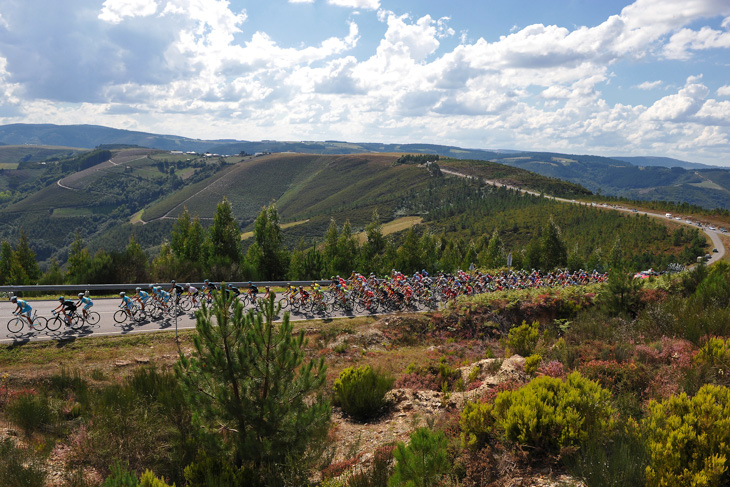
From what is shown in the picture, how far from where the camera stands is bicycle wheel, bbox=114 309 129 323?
16000 mm

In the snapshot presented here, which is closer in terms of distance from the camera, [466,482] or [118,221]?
[466,482]

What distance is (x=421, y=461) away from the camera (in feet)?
15.1

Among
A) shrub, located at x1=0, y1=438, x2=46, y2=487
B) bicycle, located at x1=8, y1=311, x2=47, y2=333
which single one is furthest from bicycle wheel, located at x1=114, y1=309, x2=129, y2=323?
shrub, located at x1=0, y1=438, x2=46, y2=487

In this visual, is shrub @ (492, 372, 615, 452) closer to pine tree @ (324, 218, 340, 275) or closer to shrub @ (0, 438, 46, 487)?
shrub @ (0, 438, 46, 487)

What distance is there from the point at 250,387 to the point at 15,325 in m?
13.8

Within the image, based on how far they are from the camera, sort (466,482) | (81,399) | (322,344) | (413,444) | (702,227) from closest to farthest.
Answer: (413,444), (466,482), (81,399), (322,344), (702,227)

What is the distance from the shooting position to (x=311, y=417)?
5.74 metres

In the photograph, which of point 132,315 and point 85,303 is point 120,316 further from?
point 85,303

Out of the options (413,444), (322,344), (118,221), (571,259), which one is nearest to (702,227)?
(571,259)

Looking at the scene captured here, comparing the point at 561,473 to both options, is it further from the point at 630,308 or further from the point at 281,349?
A: the point at 630,308

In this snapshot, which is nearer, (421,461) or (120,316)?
(421,461)

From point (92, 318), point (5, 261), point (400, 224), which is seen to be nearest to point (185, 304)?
point (92, 318)

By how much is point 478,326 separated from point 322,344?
6.23m

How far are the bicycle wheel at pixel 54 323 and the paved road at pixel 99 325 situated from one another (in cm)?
16
